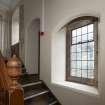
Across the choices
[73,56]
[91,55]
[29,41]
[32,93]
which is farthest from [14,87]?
[29,41]

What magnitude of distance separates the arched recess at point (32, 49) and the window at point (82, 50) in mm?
1660

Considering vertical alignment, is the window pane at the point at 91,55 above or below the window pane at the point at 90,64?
above

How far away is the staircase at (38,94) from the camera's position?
270cm

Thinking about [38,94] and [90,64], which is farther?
[38,94]

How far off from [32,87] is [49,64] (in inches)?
27.1

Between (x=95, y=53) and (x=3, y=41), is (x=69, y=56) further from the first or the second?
(x=3, y=41)

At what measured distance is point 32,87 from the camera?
10.5 ft

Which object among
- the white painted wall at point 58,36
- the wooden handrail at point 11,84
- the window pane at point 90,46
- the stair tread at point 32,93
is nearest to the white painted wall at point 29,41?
the white painted wall at point 58,36

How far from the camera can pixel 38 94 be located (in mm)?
2943

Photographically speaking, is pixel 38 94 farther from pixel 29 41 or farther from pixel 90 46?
pixel 29 41

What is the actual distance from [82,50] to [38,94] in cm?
138

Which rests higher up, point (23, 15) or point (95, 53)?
point (23, 15)

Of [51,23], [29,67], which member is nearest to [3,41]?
[29,67]

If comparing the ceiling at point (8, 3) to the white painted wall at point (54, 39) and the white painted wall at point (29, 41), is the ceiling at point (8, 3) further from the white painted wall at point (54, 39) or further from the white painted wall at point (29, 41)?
the white painted wall at point (54, 39)
